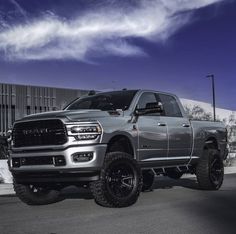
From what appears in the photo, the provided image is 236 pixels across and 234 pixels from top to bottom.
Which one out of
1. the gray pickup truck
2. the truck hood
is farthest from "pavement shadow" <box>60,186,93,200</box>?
the truck hood

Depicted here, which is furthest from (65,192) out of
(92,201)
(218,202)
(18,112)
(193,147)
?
(18,112)

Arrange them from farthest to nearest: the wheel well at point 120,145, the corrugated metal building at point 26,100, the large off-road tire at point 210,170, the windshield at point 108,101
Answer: the corrugated metal building at point 26,100, the large off-road tire at point 210,170, the windshield at point 108,101, the wheel well at point 120,145

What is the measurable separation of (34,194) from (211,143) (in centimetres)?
455

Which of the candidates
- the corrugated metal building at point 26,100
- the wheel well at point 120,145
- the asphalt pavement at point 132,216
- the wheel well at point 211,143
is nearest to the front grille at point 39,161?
the asphalt pavement at point 132,216

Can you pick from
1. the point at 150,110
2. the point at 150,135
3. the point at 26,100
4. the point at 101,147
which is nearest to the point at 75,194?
the point at 150,135

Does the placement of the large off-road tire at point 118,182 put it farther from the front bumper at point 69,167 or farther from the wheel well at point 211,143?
the wheel well at point 211,143

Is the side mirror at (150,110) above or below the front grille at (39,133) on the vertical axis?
above

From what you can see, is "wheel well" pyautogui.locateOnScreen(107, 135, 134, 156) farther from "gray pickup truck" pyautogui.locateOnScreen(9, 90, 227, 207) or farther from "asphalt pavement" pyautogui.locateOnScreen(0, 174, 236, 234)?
"asphalt pavement" pyautogui.locateOnScreen(0, 174, 236, 234)

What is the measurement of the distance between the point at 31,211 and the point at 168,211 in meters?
2.27

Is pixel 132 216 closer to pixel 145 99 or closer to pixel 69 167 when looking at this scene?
pixel 69 167

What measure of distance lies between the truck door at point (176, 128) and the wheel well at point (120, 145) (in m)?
1.24

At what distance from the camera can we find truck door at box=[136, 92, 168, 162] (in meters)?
9.75

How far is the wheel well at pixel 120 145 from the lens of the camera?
359 inches

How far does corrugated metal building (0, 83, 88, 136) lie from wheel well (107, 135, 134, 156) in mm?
31328
